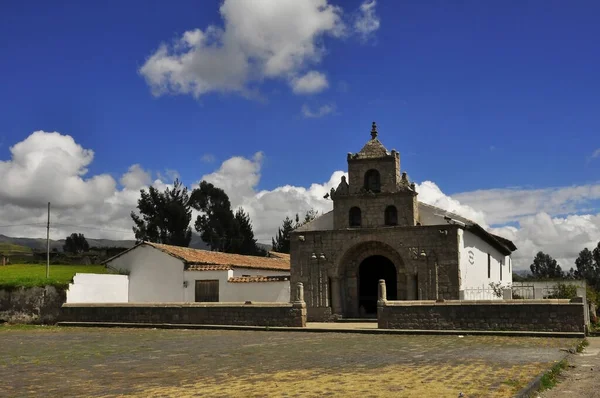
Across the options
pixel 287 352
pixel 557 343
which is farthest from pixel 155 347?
pixel 557 343

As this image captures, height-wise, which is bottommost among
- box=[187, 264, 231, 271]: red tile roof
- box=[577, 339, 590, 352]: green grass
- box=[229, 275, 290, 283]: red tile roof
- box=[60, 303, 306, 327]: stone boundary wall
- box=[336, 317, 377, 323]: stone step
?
box=[577, 339, 590, 352]: green grass

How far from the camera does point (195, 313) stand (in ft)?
81.0

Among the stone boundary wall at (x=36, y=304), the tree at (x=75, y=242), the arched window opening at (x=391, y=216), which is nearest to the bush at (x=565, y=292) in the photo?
the arched window opening at (x=391, y=216)

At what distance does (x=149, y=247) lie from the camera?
33688 mm

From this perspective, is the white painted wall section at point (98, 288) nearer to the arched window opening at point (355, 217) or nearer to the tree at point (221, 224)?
the arched window opening at point (355, 217)

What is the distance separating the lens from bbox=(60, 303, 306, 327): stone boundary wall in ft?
76.3

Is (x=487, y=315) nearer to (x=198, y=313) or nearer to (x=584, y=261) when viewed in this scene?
(x=198, y=313)

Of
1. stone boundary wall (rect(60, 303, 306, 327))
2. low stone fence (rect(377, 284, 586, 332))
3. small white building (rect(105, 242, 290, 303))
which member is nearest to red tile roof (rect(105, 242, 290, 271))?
small white building (rect(105, 242, 290, 303))

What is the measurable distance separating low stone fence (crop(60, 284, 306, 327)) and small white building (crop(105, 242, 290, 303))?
20.1 feet

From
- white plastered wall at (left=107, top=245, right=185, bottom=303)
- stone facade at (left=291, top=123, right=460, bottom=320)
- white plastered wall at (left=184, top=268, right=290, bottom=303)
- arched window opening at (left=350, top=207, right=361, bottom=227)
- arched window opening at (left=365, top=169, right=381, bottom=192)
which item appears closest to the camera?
stone facade at (left=291, top=123, right=460, bottom=320)

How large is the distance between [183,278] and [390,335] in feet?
49.5

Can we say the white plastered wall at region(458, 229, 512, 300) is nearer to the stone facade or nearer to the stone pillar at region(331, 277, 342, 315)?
the stone facade

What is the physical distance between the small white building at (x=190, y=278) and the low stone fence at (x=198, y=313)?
20.1ft

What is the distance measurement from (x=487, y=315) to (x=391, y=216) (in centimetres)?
811
